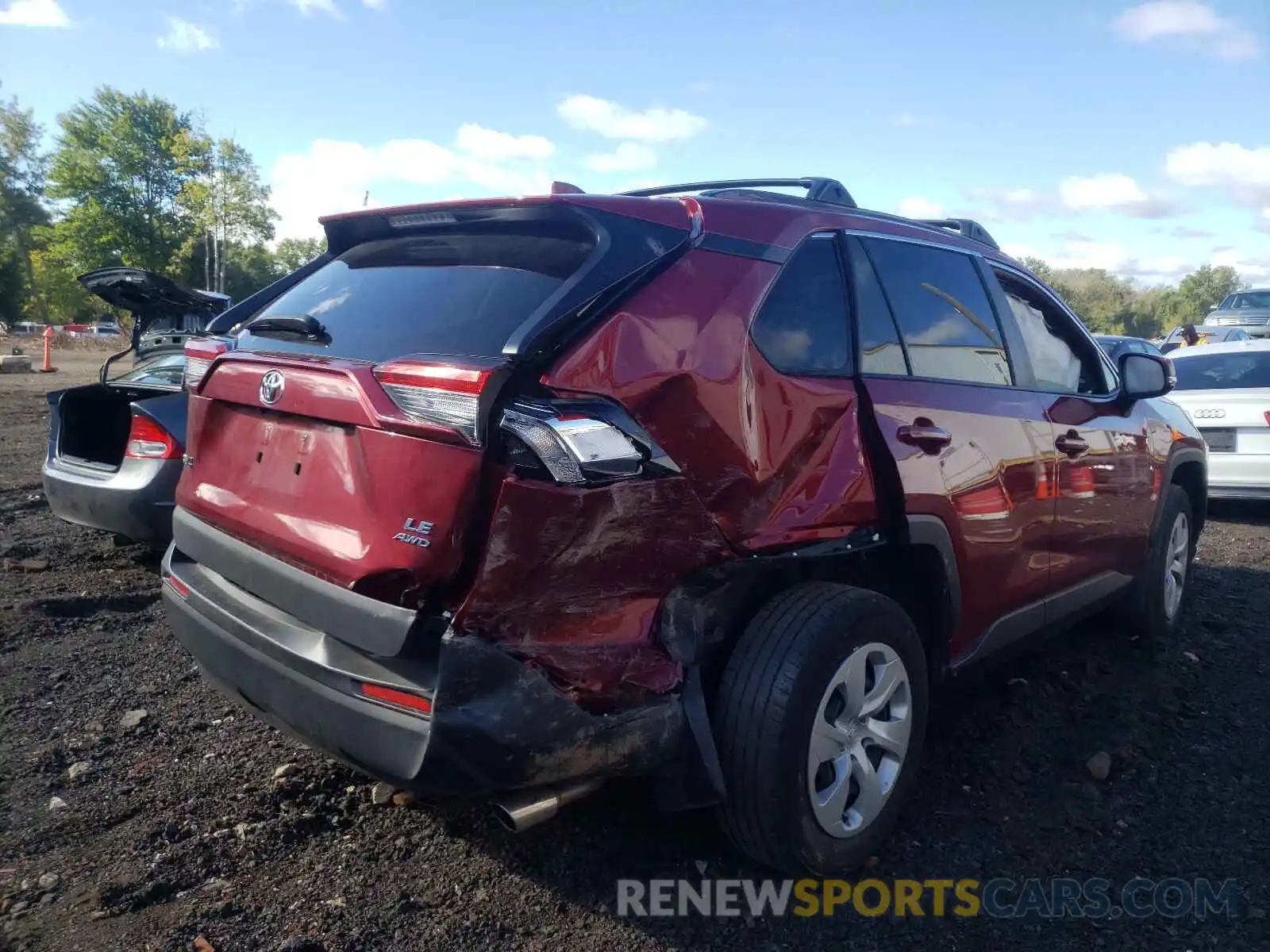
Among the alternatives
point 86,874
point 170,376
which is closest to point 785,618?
point 86,874

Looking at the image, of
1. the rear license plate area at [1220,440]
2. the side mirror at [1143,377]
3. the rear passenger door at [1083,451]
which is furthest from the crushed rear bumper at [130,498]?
the rear license plate area at [1220,440]

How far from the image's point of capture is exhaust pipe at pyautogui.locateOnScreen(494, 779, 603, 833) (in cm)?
208

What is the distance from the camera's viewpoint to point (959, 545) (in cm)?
302

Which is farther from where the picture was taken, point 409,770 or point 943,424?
point 943,424

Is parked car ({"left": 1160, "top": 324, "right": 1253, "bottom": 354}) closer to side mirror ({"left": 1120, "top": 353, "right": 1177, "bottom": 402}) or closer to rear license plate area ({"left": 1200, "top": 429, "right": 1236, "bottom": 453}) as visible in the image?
rear license plate area ({"left": 1200, "top": 429, "right": 1236, "bottom": 453})

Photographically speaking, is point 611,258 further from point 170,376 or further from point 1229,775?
point 170,376

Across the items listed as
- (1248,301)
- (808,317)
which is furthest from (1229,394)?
(1248,301)

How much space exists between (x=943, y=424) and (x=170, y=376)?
4.89 m

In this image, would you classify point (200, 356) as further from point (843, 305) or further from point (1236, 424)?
point (1236, 424)

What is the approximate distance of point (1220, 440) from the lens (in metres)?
7.71

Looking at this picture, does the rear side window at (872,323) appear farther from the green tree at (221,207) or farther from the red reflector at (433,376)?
the green tree at (221,207)

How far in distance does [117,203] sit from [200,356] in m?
53.0

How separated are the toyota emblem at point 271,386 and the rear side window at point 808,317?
4.04 feet

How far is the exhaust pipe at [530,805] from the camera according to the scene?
2082 millimetres
